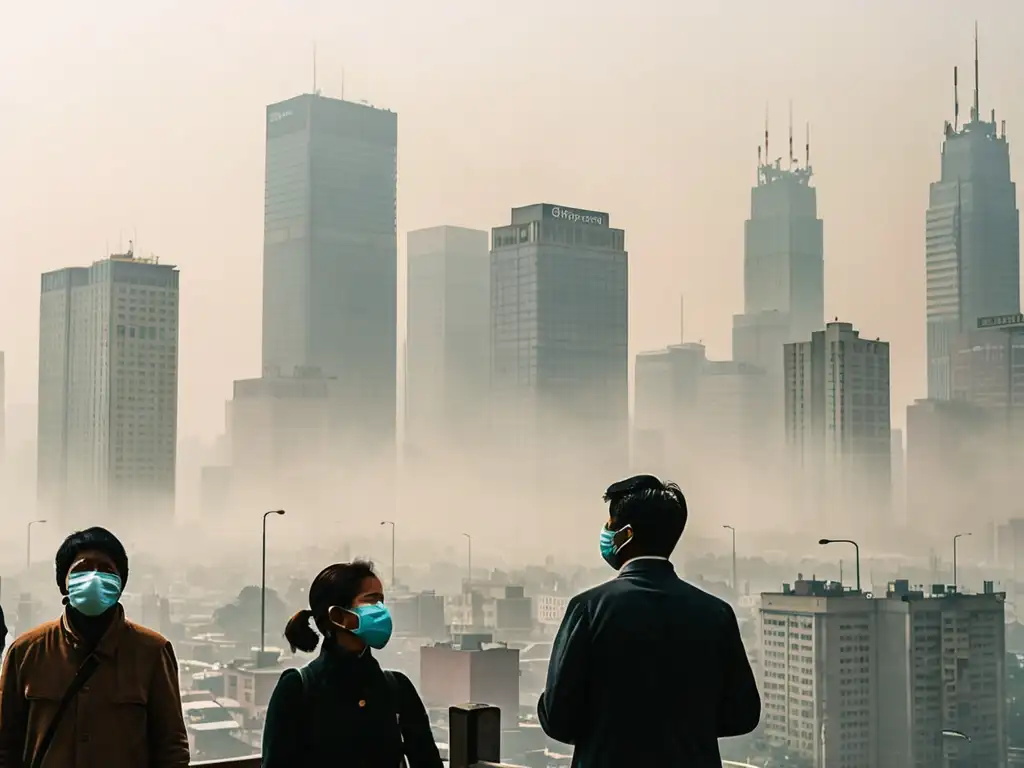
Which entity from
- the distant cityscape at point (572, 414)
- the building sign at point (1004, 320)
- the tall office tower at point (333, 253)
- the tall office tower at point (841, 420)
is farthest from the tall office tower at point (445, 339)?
the building sign at point (1004, 320)

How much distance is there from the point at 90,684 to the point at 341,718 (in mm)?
336

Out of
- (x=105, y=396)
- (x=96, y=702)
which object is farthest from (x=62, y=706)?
(x=105, y=396)

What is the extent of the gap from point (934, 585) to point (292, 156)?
982 centimetres

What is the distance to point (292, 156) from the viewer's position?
54.4 ft

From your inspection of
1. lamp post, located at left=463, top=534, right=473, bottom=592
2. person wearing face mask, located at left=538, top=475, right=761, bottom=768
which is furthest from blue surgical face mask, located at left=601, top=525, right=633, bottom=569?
lamp post, located at left=463, top=534, right=473, bottom=592

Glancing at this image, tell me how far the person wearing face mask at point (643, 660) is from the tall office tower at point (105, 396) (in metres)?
12.9

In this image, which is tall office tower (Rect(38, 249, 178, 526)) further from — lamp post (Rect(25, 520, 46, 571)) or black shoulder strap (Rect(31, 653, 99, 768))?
black shoulder strap (Rect(31, 653, 99, 768))

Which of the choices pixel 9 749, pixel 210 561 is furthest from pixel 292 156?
pixel 9 749

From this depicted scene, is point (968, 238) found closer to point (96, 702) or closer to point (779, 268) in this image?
point (779, 268)

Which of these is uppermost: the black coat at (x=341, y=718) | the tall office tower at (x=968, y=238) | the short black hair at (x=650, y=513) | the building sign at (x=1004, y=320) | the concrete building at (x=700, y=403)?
the tall office tower at (x=968, y=238)

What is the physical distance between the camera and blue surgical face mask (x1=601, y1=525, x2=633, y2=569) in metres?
1.52

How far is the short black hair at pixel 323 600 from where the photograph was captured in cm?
156

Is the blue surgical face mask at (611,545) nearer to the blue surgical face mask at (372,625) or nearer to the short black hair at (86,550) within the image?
the blue surgical face mask at (372,625)

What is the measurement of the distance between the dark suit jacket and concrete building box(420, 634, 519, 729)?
8.13 m
